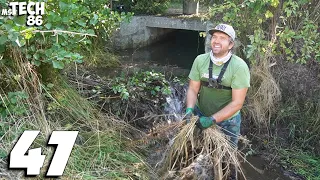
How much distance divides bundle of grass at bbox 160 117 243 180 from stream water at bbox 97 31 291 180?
642 millimetres

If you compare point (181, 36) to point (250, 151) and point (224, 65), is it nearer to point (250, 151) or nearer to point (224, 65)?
point (250, 151)

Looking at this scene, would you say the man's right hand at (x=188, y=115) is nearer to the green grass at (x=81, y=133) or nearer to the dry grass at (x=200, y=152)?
the dry grass at (x=200, y=152)

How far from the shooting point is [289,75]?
5.30 metres

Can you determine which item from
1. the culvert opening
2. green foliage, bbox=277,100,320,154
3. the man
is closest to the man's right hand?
the man

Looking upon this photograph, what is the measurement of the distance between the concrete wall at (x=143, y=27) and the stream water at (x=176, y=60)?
21 cm

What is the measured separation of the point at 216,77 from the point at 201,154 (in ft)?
2.36

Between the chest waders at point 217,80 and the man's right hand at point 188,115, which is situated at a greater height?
the chest waders at point 217,80

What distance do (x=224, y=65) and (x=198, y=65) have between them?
271 mm

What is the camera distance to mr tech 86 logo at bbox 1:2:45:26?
3.13 meters

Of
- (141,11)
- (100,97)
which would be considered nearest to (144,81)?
(100,97)

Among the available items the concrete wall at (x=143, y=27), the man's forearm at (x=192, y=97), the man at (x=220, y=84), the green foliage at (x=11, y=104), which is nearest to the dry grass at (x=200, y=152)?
the man at (x=220, y=84)

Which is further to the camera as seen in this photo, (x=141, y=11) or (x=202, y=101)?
(x=141, y=11)

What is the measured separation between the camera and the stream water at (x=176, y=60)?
446 centimetres

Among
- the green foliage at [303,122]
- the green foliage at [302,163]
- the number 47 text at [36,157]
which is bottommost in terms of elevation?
the green foliage at [302,163]
